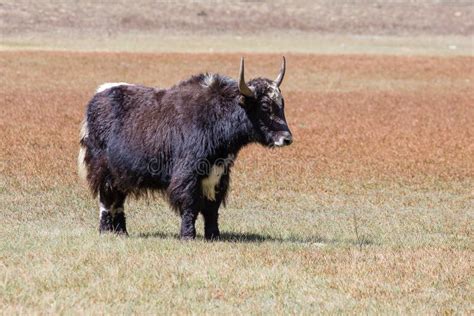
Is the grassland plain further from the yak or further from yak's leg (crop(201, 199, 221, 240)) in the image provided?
the yak

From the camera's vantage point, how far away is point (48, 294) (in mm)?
7844

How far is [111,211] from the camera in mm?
11266

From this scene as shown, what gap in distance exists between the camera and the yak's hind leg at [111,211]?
11211 millimetres

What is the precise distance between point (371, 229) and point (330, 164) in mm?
5529

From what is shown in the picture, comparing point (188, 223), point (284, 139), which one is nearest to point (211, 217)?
point (188, 223)

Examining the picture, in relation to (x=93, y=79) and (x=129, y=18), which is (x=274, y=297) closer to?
(x=93, y=79)

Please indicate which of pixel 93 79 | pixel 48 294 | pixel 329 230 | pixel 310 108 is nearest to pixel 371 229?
pixel 329 230

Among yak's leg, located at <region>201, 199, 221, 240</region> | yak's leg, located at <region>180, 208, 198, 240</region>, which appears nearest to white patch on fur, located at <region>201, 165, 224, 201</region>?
yak's leg, located at <region>201, 199, 221, 240</region>

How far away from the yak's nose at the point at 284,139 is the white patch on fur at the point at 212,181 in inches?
27.1

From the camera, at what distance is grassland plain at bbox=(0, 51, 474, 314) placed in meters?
8.05

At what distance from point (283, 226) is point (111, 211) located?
218 cm

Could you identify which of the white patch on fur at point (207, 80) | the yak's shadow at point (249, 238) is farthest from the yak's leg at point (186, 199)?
the white patch on fur at point (207, 80)

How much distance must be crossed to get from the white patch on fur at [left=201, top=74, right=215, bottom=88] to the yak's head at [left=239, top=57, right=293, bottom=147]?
0.51 meters

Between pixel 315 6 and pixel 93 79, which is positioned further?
pixel 315 6
